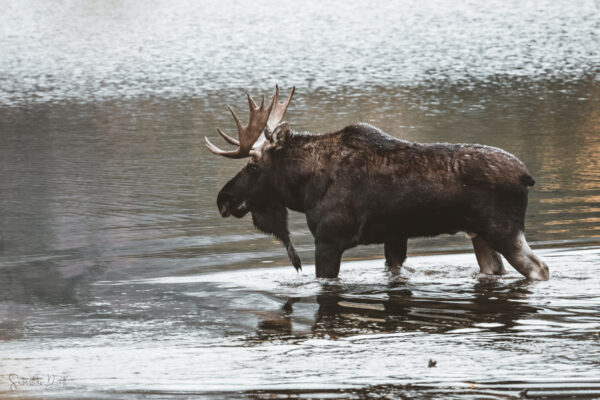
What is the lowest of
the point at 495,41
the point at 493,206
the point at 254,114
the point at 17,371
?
the point at 17,371

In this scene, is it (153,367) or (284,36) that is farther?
(284,36)

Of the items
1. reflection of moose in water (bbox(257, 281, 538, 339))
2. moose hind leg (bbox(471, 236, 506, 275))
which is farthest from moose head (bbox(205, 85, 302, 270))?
moose hind leg (bbox(471, 236, 506, 275))

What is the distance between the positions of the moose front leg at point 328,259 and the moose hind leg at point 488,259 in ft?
3.89

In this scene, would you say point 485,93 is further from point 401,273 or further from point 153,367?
point 153,367

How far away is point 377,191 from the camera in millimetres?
9039

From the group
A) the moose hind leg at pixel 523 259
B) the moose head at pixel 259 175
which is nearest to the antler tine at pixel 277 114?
the moose head at pixel 259 175

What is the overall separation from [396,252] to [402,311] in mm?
1504

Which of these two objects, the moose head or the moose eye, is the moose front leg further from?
the moose eye

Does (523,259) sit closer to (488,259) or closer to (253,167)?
(488,259)

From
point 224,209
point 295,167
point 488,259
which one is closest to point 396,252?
point 488,259

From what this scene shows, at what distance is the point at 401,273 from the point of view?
964 centimetres

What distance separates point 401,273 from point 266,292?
127 cm

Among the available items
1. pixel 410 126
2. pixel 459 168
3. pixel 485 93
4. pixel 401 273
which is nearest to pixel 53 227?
pixel 401 273

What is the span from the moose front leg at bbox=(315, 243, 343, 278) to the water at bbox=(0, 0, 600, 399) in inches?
4.9
